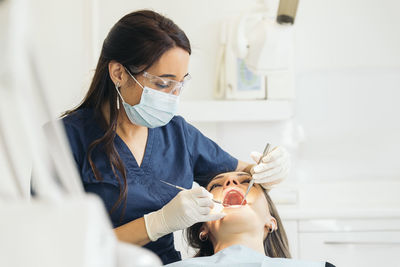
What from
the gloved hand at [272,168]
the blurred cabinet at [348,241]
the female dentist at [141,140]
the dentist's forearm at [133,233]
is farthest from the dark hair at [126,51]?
the blurred cabinet at [348,241]

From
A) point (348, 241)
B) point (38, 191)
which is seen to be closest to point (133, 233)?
point (38, 191)

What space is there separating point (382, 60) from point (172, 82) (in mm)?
1808

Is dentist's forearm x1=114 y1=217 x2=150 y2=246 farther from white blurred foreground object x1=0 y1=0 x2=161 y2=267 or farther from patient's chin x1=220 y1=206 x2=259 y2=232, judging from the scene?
white blurred foreground object x1=0 y1=0 x2=161 y2=267

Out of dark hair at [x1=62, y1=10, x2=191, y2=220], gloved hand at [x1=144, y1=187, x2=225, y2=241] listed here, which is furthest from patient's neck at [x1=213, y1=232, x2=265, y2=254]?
dark hair at [x1=62, y1=10, x2=191, y2=220]

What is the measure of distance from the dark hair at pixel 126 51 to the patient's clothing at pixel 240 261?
316mm

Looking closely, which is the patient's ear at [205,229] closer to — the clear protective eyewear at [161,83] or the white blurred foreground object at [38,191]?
the clear protective eyewear at [161,83]

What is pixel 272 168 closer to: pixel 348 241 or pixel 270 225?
pixel 270 225

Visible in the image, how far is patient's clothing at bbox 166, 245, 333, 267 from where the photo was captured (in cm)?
151

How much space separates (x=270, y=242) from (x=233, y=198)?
0.81 ft

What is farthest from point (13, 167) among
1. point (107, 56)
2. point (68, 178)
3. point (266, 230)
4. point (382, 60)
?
point (382, 60)

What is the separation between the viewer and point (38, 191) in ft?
1.48

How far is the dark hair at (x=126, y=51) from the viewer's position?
1.63 meters

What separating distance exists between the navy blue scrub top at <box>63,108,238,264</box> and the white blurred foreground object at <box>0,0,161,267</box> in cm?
124

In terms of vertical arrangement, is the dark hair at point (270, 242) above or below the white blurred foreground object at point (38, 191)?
below
